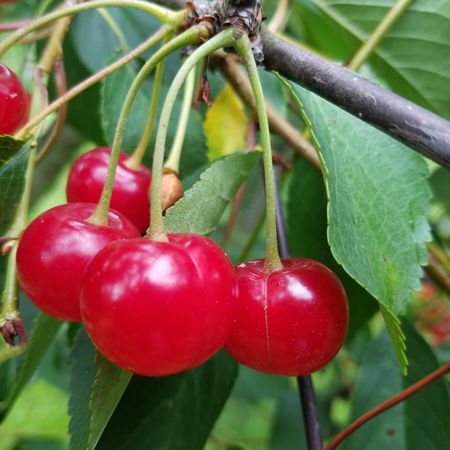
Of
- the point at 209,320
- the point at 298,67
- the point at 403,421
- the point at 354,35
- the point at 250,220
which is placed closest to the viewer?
the point at 209,320

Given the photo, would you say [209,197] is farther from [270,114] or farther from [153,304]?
[270,114]

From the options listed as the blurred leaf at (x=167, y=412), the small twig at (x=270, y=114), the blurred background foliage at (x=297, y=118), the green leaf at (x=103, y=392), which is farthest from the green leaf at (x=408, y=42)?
the green leaf at (x=103, y=392)

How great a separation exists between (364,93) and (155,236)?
241mm

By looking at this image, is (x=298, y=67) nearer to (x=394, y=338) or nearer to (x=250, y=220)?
(x=394, y=338)

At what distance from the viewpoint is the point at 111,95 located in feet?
2.76

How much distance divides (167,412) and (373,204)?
44 centimetres

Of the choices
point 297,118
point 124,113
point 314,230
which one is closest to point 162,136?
point 124,113

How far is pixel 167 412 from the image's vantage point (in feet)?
2.26

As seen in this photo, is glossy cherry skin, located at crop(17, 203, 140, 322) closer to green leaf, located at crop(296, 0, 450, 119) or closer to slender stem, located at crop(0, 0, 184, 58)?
slender stem, located at crop(0, 0, 184, 58)

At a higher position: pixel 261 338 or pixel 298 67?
pixel 298 67

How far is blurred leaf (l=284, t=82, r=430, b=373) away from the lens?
1.52 ft

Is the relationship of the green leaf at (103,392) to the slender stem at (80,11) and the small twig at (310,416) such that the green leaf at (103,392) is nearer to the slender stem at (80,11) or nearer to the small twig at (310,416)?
the small twig at (310,416)

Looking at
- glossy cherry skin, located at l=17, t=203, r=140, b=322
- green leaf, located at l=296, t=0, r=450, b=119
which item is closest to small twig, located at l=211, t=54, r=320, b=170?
green leaf, located at l=296, t=0, r=450, b=119

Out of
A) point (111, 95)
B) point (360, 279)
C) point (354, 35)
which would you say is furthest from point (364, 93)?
point (354, 35)
